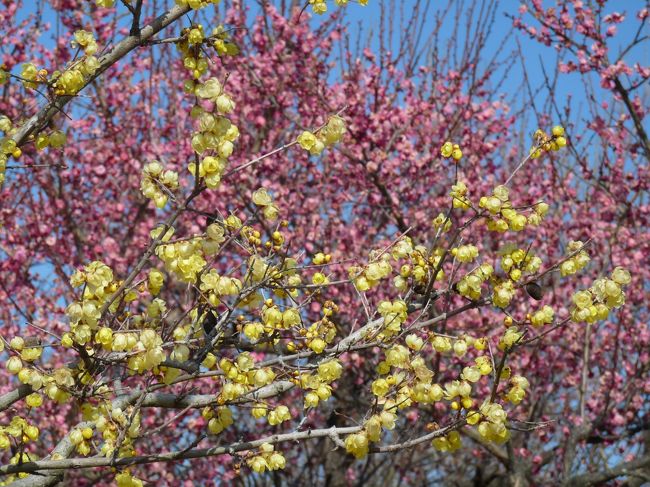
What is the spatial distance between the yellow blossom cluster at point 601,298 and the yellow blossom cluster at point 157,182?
1.62 metres

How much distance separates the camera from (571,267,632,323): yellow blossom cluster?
2914 millimetres

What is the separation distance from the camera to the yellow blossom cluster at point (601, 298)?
2.91 m

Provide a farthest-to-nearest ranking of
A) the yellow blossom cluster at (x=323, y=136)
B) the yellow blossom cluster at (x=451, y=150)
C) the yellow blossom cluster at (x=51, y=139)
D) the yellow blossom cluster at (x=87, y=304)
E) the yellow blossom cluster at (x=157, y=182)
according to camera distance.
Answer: the yellow blossom cluster at (x=51, y=139), the yellow blossom cluster at (x=451, y=150), the yellow blossom cluster at (x=323, y=136), the yellow blossom cluster at (x=157, y=182), the yellow blossom cluster at (x=87, y=304)

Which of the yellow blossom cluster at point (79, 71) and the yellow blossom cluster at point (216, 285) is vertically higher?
the yellow blossom cluster at point (79, 71)

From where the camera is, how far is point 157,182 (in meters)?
2.87

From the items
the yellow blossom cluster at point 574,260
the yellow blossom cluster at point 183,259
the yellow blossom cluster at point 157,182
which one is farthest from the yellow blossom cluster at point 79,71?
the yellow blossom cluster at point 574,260

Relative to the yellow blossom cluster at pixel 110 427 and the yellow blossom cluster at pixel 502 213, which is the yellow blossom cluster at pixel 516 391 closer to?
the yellow blossom cluster at pixel 502 213

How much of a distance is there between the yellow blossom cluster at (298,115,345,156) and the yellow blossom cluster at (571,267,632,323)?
1129 mm

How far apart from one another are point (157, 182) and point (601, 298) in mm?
1777

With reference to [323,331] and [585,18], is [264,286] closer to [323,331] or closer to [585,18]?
[323,331]

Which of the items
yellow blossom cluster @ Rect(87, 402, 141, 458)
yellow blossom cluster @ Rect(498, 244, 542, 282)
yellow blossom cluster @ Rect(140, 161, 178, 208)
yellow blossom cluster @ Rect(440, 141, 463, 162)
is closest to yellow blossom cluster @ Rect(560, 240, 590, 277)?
yellow blossom cluster @ Rect(498, 244, 542, 282)

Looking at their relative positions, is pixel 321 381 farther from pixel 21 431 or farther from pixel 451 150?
pixel 21 431

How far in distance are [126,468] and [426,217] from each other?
224 inches

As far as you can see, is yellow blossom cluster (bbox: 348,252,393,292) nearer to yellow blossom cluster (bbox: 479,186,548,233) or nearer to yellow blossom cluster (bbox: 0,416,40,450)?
yellow blossom cluster (bbox: 479,186,548,233)
